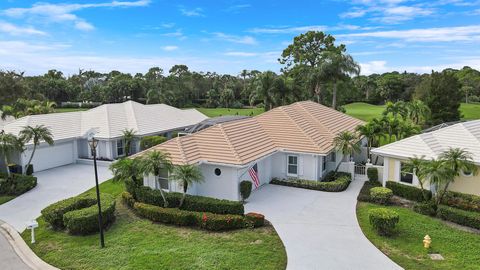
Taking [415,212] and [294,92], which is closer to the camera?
[415,212]

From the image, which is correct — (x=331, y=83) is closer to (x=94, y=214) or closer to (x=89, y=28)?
(x=89, y=28)

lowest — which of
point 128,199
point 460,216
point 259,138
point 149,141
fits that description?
point 460,216

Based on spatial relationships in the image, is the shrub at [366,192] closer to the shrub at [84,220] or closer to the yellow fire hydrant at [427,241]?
the yellow fire hydrant at [427,241]

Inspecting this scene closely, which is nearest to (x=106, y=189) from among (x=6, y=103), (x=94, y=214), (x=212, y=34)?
(x=94, y=214)

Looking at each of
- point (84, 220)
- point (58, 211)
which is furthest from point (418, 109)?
point (58, 211)

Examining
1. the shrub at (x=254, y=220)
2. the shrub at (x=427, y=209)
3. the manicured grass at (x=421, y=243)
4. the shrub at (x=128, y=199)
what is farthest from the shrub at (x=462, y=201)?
the shrub at (x=128, y=199)

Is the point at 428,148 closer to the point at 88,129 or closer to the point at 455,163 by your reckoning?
the point at 455,163

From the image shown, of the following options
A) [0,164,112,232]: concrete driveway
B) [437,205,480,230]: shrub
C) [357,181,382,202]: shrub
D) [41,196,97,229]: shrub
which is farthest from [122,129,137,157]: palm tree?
[437,205,480,230]: shrub
